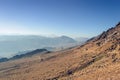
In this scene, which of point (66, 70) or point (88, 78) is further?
point (66, 70)

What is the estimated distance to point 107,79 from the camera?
2399 inches

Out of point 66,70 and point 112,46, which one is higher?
point 112,46

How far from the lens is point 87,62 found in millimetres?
96438

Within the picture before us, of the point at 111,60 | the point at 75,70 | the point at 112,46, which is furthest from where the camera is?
the point at 112,46

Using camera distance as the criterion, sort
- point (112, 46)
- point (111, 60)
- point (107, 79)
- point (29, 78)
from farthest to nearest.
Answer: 1. point (112, 46)
2. point (29, 78)
3. point (111, 60)
4. point (107, 79)

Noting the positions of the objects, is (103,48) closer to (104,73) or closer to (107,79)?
(104,73)

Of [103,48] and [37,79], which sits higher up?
[103,48]

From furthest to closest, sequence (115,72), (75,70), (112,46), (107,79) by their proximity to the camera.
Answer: (112,46)
(75,70)
(115,72)
(107,79)

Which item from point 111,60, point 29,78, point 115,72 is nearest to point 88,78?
point 115,72

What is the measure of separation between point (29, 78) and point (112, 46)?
122ft

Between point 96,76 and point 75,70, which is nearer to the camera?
point 96,76

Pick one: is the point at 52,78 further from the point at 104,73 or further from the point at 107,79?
the point at 107,79

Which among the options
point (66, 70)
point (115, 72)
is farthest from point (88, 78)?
point (66, 70)

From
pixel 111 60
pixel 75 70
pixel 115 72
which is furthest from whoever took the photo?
pixel 75 70
